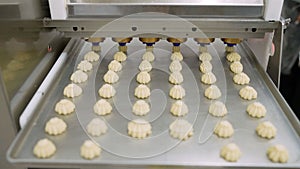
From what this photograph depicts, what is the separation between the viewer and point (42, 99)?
1069 millimetres

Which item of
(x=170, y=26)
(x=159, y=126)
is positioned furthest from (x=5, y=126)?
(x=170, y=26)

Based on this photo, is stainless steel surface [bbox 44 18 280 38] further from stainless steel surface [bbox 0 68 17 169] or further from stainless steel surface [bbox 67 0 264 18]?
stainless steel surface [bbox 0 68 17 169]

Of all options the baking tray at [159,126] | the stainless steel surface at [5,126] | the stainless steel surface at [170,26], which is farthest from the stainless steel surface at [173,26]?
the stainless steel surface at [5,126]

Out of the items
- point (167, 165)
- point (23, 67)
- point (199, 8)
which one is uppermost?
point (199, 8)

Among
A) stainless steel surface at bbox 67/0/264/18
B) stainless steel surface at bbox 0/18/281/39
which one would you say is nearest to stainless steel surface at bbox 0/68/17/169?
stainless steel surface at bbox 0/18/281/39

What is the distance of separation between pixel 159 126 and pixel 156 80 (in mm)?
272

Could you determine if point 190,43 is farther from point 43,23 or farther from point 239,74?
point 43,23

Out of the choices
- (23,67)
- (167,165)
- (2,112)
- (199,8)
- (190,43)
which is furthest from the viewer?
(190,43)

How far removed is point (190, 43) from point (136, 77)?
0.40 meters

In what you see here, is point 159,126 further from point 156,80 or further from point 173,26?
point 173,26

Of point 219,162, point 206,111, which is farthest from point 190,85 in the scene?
point 219,162

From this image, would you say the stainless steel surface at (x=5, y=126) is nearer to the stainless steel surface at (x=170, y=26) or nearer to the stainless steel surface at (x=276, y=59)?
the stainless steel surface at (x=170, y=26)

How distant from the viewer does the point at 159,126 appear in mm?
992

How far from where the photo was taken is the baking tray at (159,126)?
2.80ft
